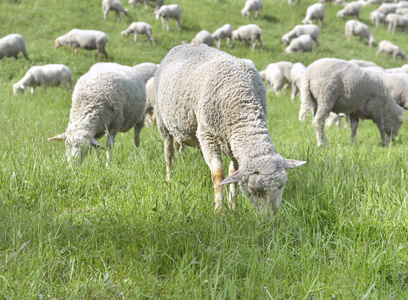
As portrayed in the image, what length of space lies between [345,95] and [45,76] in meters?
9.42

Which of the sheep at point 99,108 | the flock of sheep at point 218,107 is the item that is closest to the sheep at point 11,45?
the flock of sheep at point 218,107

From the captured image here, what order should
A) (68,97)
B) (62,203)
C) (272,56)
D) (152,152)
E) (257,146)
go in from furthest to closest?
1. (272,56)
2. (68,97)
3. (152,152)
4. (62,203)
5. (257,146)

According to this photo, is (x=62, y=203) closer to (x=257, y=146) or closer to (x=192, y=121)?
(x=192, y=121)

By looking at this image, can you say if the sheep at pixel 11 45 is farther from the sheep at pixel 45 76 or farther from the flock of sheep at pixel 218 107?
the flock of sheep at pixel 218 107

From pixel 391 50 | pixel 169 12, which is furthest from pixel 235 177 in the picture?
pixel 391 50

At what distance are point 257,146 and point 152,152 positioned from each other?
2.25 meters

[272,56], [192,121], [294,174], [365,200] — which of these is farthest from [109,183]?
[272,56]

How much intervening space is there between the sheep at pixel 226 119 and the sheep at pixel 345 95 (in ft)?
12.6

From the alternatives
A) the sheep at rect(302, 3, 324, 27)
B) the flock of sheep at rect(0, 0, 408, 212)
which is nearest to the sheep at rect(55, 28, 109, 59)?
the flock of sheep at rect(0, 0, 408, 212)

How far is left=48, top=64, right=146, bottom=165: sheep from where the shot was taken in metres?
4.48

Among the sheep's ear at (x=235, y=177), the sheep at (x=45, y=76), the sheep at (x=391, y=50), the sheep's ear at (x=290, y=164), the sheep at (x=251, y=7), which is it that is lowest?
the sheep at (x=391, y=50)

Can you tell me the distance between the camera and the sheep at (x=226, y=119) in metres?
2.54

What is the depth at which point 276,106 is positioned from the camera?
1149 centimetres

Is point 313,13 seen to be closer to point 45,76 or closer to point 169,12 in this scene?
point 169,12
